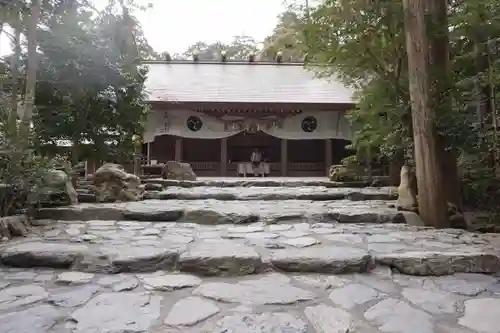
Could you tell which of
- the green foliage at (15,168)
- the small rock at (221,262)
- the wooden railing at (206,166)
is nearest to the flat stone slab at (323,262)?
the small rock at (221,262)

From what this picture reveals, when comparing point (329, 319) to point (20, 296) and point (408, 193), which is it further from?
point (408, 193)

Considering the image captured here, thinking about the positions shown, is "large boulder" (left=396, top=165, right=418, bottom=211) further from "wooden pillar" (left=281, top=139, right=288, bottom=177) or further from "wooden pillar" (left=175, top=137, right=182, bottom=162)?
"wooden pillar" (left=175, top=137, right=182, bottom=162)

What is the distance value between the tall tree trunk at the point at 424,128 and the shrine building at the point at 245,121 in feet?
25.0

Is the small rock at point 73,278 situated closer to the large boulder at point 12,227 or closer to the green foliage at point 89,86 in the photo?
the large boulder at point 12,227

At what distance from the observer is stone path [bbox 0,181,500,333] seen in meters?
1.56

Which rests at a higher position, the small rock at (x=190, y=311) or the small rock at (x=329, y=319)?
the small rock at (x=190, y=311)

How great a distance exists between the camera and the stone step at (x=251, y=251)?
225 centimetres

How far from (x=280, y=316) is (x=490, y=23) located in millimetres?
4039

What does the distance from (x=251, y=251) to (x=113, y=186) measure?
328cm

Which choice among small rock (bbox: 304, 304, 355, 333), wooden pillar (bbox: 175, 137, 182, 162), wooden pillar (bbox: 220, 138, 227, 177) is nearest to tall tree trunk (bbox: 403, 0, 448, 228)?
small rock (bbox: 304, 304, 355, 333)

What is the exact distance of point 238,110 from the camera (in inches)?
456

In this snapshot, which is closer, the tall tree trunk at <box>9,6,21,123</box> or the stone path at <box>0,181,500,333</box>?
the stone path at <box>0,181,500,333</box>

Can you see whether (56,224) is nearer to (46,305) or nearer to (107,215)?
(107,215)

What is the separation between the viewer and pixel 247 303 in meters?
1.75
